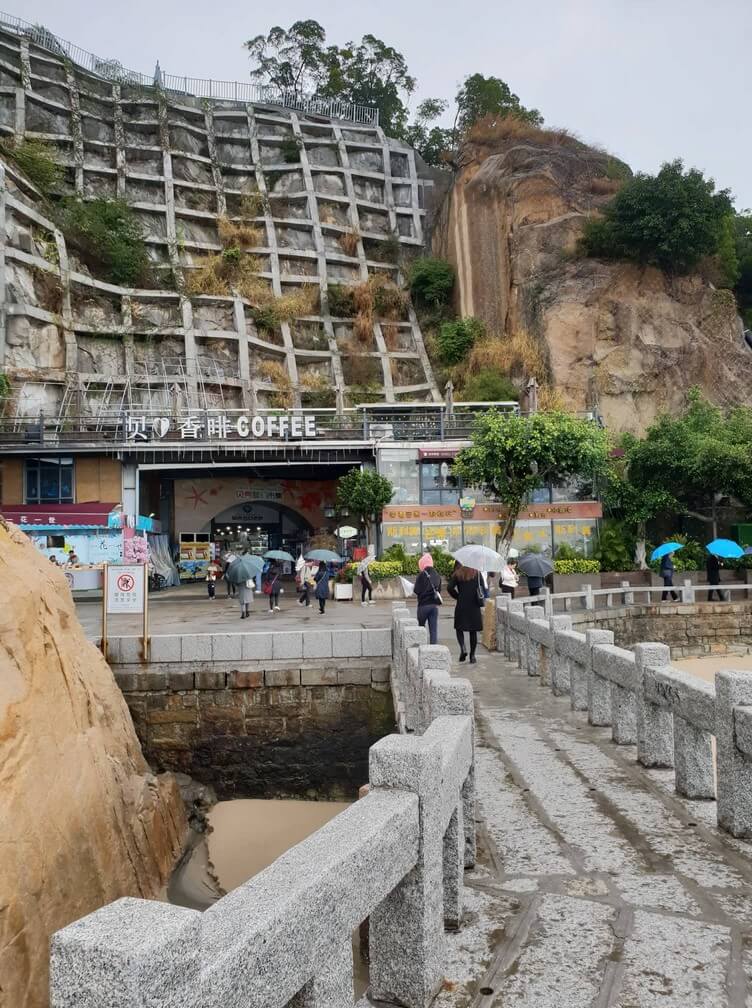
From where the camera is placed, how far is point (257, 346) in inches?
1527

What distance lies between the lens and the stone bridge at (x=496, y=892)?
1.94 meters

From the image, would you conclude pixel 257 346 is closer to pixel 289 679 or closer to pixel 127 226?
pixel 127 226

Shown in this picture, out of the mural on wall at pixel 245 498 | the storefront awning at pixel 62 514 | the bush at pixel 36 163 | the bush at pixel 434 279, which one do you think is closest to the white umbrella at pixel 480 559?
the storefront awning at pixel 62 514

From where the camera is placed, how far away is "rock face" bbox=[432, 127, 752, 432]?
3334 centimetres

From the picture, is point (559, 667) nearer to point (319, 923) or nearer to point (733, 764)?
point (733, 764)

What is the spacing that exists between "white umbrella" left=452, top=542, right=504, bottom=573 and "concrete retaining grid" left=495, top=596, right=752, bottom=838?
202cm

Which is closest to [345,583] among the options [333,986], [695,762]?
[695,762]

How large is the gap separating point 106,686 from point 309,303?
110 ft

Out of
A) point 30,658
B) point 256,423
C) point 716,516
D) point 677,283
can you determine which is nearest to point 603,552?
point 716,516

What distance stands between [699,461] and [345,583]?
12.4 metres

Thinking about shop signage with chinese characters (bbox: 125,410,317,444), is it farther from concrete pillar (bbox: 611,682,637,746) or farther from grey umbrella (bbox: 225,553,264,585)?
concrete pillar (bbox: 611,682,637,746)

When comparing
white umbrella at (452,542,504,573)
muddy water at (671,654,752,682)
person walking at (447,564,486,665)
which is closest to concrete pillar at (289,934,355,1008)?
person walking at (447,564,486,665)

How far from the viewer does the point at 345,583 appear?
2447cm

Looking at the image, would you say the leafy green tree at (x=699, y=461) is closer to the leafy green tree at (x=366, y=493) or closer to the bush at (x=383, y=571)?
the leafy green tree at (x=366, y=493)
